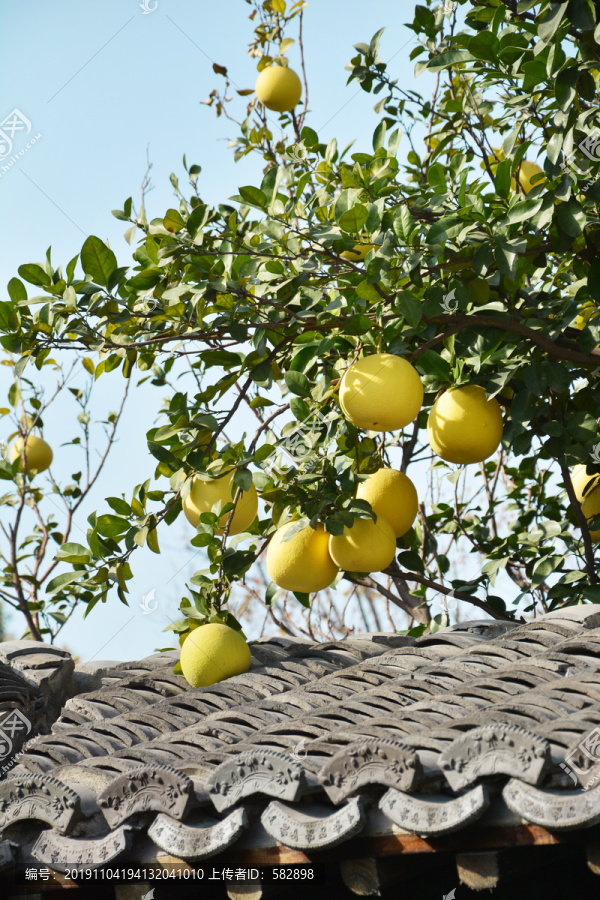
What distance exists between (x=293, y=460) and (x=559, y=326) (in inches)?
28.8

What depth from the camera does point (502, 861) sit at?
1.27m

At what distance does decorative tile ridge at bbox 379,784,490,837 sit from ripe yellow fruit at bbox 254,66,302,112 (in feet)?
11.2

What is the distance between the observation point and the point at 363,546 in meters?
2.09

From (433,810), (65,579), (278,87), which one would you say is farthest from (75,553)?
(278,87)

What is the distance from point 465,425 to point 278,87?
247cm

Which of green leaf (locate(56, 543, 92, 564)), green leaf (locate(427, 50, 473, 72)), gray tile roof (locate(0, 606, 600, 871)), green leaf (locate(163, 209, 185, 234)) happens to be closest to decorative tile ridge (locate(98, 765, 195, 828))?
gray tile roof (locate(0, 606, 600, 871))

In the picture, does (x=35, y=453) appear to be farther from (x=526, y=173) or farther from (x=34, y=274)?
(x=526, y=173)

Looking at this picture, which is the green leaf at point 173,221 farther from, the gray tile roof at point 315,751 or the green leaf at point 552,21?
the gray tile roof at point 315,751

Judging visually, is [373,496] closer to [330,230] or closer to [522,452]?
[522,452]

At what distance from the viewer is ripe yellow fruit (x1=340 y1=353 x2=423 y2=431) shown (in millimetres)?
1804

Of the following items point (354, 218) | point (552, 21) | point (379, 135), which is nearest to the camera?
point (552, 21)

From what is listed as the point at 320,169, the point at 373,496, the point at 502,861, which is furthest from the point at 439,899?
the point at 320,169

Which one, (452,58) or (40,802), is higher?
(452,58)

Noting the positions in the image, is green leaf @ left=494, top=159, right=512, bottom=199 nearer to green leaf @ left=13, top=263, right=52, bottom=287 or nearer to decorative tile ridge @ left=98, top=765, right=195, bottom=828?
green leaf @ left=13, top=263, right=52, bottom=287
